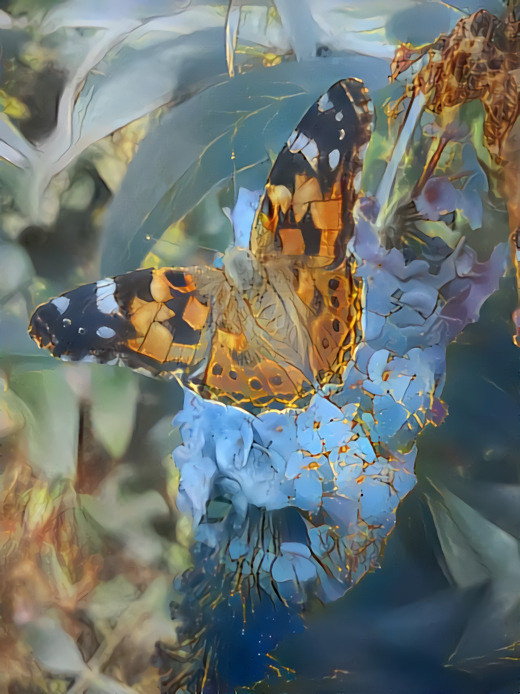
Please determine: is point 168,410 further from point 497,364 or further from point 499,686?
point 499,686

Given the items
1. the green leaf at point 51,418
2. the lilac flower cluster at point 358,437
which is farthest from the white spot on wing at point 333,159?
the green leaf at point 51,418

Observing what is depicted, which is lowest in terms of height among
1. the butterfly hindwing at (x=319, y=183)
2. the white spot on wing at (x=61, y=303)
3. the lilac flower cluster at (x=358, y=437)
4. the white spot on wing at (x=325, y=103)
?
the lilac flower cluster at (x=358, y=437)

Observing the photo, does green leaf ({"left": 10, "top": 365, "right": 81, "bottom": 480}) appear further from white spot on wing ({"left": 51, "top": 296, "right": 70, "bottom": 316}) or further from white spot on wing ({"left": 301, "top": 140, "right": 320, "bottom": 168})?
white spot on wing ({"left": 301, "top": 140, "right": 320, "bottom": 168})

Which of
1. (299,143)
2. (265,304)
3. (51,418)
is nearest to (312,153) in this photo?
(299,143)

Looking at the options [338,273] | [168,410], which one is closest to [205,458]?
[168,410]

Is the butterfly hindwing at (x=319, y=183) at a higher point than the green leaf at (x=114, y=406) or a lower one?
higher

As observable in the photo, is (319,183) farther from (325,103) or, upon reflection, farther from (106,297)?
(106,297)

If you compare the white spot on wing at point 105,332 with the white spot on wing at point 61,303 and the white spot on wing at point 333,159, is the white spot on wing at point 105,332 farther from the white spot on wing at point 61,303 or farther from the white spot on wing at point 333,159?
the white spot on wing at point 333,159
